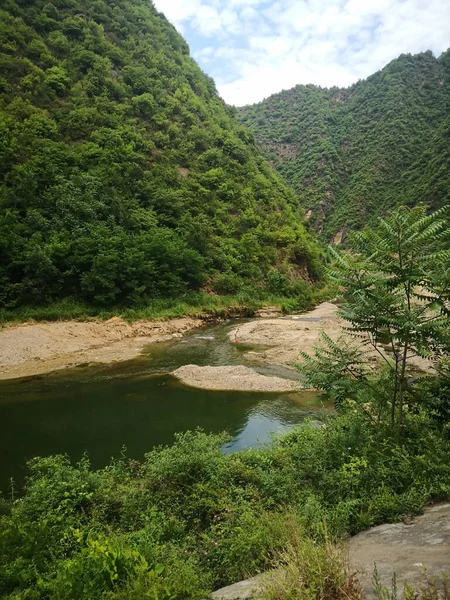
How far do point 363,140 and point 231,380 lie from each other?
11026cm

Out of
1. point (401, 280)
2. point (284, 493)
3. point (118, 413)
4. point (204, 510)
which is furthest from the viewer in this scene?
point (118, 413)

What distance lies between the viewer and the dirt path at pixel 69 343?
19.6 m

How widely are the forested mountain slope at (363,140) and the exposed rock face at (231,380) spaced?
5762 centimetres

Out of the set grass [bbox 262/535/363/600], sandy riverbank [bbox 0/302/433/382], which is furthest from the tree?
sandy riverbank [bbox 0/302/433/382]

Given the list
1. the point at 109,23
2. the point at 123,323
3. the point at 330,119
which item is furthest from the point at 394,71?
the point at 123,323

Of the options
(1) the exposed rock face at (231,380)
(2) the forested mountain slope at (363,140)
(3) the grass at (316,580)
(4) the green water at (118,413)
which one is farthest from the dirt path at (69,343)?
(2) the forested mountain slope at (363,140)

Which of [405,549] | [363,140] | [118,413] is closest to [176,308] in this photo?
[118,413]

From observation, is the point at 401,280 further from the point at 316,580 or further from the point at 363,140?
the point at 363,140

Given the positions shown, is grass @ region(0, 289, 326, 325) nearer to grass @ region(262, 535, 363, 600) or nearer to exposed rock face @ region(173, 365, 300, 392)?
exposed rock face @ region(173, 365, 300, 392)

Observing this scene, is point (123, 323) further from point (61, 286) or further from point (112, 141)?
point (112, 141)

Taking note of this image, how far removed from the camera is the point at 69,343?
888 inches

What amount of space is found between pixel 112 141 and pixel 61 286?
2252cm

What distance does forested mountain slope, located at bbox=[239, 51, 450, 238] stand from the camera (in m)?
82.1

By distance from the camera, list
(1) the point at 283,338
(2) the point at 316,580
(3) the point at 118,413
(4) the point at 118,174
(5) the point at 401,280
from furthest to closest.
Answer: (4) the point at 118,174, (1) the point at 283,338, (3) the point at 118,413, (5) the point at 401,280, (2) the point at 316,580
